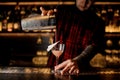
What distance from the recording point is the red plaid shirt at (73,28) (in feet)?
10.2

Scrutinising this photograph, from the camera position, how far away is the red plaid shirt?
10.2 ft

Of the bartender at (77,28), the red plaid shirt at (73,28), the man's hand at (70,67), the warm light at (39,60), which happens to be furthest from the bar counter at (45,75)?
the warm light at (39,60)

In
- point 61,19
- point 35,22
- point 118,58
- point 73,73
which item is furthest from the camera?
point 118,58

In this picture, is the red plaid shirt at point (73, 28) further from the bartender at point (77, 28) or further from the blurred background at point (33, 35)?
the blurred background at point (33, 35)

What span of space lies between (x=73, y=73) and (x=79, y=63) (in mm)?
175

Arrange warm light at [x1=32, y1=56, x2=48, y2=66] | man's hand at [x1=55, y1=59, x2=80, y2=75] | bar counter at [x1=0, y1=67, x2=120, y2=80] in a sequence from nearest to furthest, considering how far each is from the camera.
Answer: bar counter at [x1=0, y1=67, x2=120, y2=80]
man's hand at [x1=55, y1=59, x2=80, y2=75]
warm light at [x1=32, y1=56, x2=48, y2=66]

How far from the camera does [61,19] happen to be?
3178 millimetres

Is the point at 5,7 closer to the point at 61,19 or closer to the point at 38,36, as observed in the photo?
the point at 38,36

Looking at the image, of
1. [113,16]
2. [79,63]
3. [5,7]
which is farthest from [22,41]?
[79,63]

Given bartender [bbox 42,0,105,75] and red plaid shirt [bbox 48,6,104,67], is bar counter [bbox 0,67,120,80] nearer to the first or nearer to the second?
bartender [bbox 42,0,105,75]

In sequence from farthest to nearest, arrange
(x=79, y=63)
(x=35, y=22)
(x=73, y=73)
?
(x=79, y=63), (x=73, y=73), (x=35, y=22)

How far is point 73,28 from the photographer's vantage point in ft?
10.5

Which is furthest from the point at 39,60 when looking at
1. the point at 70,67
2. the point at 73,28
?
the point at 70,67

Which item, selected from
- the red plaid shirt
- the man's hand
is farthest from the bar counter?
the red plaid shirt
